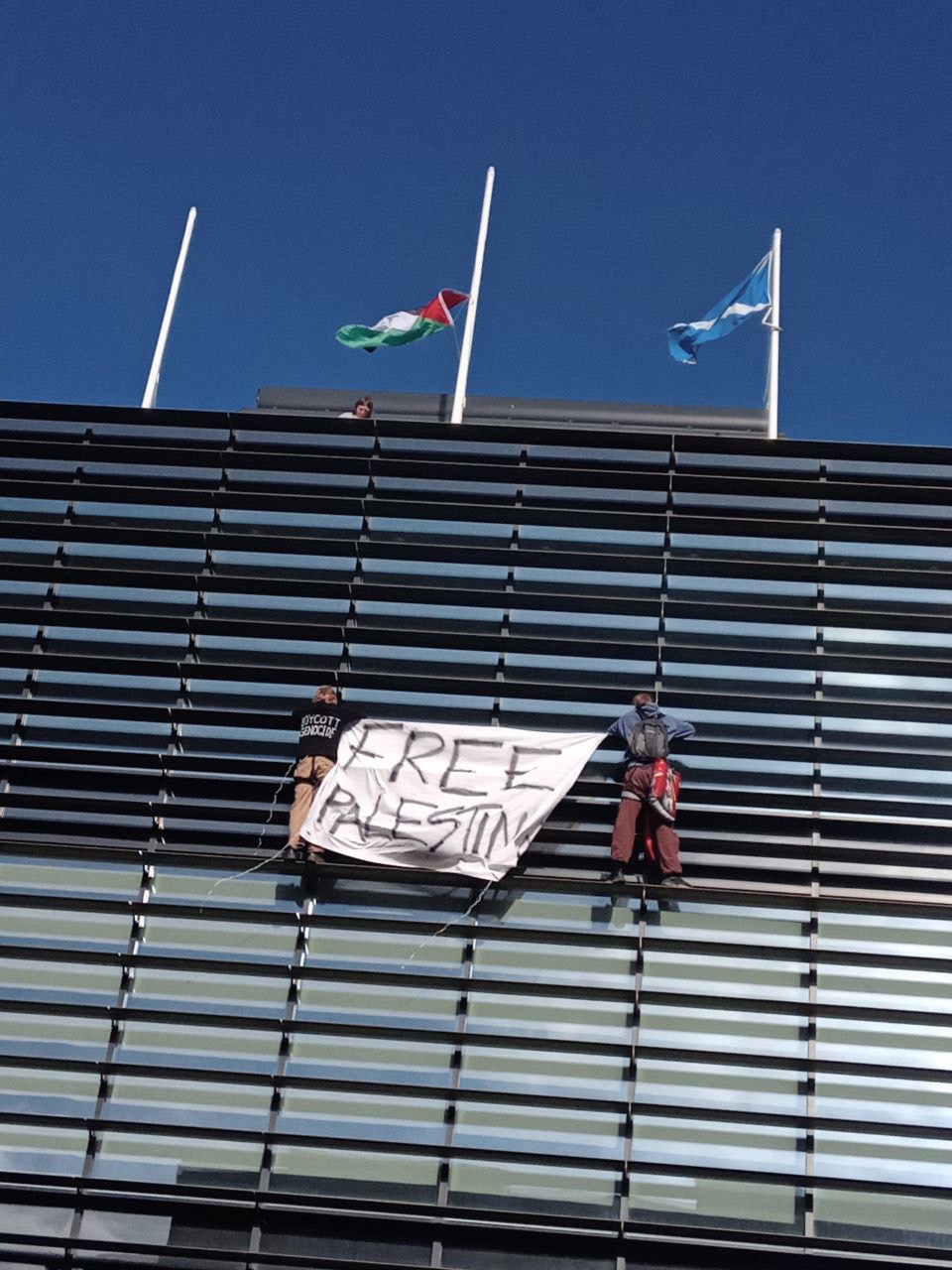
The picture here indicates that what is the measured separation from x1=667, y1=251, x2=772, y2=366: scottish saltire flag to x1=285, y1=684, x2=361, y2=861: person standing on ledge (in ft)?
A: 22.3

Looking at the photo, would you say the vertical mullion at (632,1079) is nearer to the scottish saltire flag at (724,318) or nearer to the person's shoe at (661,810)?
the person's shoe at (661,810)

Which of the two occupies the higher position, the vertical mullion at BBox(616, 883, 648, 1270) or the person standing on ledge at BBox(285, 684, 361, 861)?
the person standing on ledge at BBox(285, 684, 361, 861)

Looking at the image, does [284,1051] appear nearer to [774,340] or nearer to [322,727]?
[322,727]

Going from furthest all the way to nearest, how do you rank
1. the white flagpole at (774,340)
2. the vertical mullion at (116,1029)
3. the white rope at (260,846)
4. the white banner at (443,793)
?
the white flagpole at (774,340)
the white rope at (260,846)
the white banner at (443,793)
the vertical mullion at (116,1029)

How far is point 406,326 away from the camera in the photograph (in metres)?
20.5

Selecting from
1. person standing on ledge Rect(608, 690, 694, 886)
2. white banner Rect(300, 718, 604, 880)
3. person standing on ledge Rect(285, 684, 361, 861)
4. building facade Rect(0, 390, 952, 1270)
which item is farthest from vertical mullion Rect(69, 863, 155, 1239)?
person standing on ledge Rect(608, 690, 694, 886)

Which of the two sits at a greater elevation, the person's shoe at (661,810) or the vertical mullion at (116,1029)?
the person's shoe at (661,810)

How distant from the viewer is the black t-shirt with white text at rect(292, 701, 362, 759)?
51.6ft

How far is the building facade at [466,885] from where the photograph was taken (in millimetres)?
13945

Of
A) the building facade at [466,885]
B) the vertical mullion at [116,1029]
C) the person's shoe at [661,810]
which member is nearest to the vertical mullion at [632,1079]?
the building facade at [466,885]

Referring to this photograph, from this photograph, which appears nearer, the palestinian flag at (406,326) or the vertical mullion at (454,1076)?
the vertical mullion at (454,1076)

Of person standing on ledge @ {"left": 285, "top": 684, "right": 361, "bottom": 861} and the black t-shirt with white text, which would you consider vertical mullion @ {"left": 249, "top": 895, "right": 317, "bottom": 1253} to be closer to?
person standing on ledge @ {"left": 285, "top": 684, "right": 361, "bottom": 861}

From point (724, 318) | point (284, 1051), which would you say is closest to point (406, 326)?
point (724, 318)

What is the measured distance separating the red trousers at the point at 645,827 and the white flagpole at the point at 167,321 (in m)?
7.31
